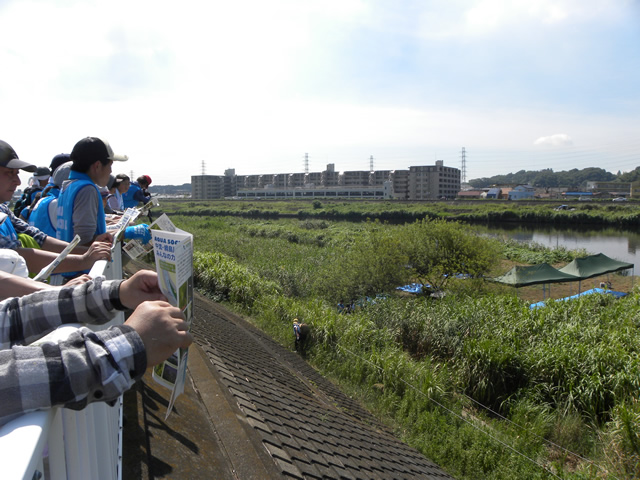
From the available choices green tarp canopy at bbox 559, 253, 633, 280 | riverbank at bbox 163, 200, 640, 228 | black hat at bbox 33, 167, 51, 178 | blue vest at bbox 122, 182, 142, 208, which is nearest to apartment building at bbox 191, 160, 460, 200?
riverbank at bbox 163, 200, 640, 228

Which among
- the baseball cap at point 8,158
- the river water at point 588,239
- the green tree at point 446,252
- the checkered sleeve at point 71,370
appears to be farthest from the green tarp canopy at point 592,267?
the checkered sleeve at point 71,370

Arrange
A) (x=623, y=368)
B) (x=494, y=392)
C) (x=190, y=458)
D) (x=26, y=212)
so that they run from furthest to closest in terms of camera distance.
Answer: (x=494, y=392), (x=623, y=368), (x=26, y=212), (x=190, y=458)

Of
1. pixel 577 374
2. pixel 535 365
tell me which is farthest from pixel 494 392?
pixel 577 374

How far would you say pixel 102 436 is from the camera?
5.75 feet

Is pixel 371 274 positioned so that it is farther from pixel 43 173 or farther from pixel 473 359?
pixel 43 173

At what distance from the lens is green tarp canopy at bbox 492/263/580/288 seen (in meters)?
18.6

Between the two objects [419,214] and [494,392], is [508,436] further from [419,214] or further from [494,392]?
[419,214]

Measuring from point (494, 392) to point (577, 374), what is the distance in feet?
5.82

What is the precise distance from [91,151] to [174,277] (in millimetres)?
2819

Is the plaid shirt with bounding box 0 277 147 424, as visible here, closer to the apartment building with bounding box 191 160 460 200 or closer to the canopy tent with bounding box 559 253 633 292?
the canopy tent with bounding box 559 253 633 292

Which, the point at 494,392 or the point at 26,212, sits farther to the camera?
the point at 494,392

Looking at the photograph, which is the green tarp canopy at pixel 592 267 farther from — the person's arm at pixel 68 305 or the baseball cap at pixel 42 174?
the person's arm at pixel 68 305

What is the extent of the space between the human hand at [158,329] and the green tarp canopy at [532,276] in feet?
62.7

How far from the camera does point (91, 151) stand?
3.70m
